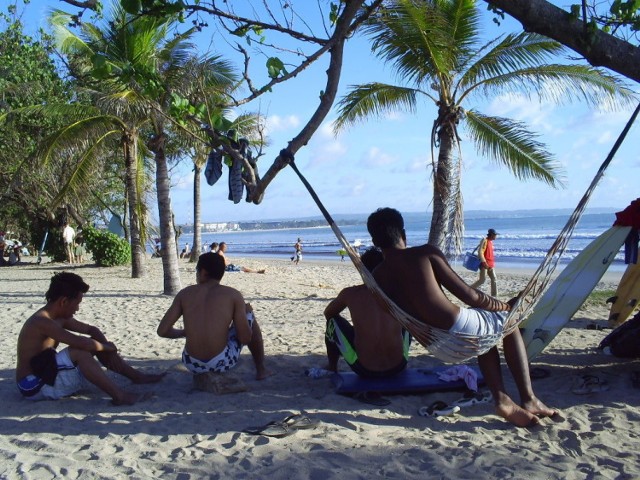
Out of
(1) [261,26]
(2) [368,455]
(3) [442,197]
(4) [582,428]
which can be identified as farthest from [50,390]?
(3) [442,197]

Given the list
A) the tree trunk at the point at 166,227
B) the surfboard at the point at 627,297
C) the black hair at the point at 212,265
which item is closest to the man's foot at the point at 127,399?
the black hair at the point at 212,265

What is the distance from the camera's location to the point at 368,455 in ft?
9.26

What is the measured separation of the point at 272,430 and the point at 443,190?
17.3 ft

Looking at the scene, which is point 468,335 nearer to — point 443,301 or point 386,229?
point 443,301

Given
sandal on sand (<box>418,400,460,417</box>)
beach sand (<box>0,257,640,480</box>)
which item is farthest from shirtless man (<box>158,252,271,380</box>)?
sandal on sand (<box>418,400,460,417</box>)

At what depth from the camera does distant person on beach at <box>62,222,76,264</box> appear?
17.5m

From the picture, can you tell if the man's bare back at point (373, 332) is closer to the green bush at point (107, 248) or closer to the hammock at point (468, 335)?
the hammock at point (468, 335)

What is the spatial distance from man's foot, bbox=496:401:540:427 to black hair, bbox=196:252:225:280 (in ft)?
6.48

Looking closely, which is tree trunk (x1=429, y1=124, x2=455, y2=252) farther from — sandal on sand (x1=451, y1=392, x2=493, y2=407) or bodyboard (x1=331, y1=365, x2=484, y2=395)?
sandal on sand (x1=451, y1=392, x2=493, y2=407)

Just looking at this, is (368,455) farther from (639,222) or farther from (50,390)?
(639,222)

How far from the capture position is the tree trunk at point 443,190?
7.75 m

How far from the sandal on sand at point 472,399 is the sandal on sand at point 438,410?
7 centimetres

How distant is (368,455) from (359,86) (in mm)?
6310

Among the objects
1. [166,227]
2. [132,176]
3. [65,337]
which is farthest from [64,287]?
[132,176]
